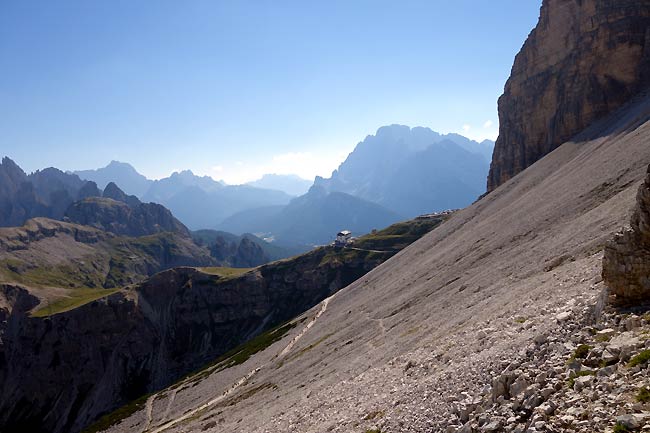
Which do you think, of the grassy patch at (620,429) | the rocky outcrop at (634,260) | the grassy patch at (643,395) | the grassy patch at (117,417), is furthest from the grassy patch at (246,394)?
the grassy patch at (620,429)

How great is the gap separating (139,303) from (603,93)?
191199 millimetres

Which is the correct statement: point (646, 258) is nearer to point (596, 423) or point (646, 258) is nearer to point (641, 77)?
point (596, 423)

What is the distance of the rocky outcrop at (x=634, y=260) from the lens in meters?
20.8

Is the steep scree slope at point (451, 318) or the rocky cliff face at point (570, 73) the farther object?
the rocky cliff face at point (570, 73)

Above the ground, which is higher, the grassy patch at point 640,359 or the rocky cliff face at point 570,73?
the rocky cliff face at point 570,73

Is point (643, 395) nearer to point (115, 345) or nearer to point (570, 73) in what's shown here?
point (570, 73)

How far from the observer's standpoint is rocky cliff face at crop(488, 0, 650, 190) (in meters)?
115

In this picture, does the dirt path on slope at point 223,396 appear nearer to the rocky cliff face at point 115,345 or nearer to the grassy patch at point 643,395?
the rocky cliff face at point 115,345

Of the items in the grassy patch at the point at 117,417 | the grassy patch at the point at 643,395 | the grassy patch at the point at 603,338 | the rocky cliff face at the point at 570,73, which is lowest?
the grassy patch at the point at 117,417

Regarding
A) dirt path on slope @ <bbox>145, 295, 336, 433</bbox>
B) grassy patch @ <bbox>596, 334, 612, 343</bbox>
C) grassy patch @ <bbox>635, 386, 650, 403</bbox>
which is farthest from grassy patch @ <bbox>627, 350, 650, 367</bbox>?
dirt path on slope @ <bbox>145, 295, 336, 433</bbox>

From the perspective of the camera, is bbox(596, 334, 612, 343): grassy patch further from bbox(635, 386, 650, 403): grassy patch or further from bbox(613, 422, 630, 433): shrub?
bbox(613, 422, 630, 433): shrub

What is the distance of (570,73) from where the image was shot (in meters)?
128

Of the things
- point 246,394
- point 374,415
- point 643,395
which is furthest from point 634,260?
point 246,394

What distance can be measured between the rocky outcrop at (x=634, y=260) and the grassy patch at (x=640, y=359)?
6.08 meters
